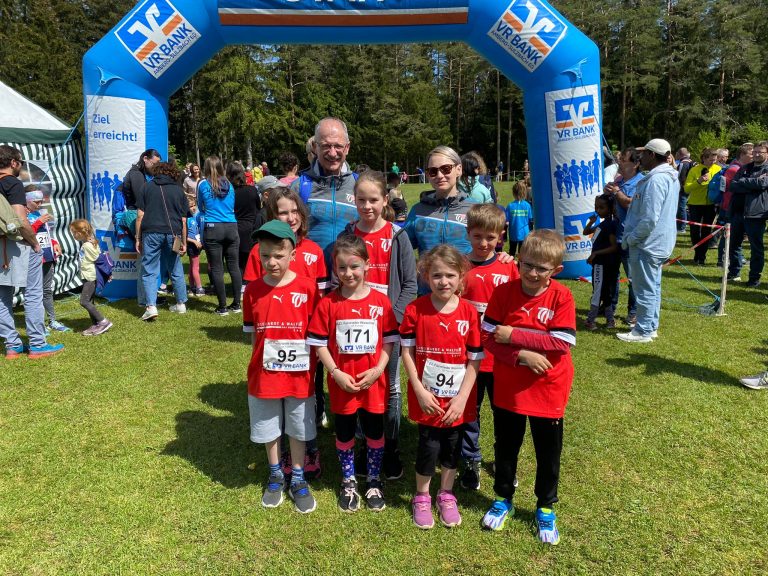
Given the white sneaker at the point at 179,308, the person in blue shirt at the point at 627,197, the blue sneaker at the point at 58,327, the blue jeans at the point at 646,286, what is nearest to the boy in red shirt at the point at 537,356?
the blue jeans at the point at 646,286

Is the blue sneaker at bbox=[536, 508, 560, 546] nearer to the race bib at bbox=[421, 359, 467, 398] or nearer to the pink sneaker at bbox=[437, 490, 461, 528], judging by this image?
the pink sneaker at bbox=[437, 490, 461, 528]

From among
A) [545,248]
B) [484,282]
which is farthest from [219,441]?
[545,248]

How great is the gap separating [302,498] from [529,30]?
6.96 m

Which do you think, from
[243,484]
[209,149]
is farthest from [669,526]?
[209,149]

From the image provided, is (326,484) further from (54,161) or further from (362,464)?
(54,161)

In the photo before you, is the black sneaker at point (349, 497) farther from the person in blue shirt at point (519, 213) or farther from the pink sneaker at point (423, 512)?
the person in blue shirt at point (519, 213)

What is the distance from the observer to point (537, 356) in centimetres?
250

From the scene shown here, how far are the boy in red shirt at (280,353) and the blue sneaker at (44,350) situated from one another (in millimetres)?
3656

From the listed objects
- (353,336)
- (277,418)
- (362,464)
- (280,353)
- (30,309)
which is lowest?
(362,464)

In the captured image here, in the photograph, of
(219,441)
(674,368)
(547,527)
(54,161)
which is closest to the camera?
(547,527)

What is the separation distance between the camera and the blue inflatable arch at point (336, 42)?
6961 mm

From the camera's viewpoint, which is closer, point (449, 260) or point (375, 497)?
point (449, 260)

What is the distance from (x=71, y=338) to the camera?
5.88 metres

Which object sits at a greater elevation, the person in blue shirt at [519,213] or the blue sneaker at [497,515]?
the person in blue shirt at [519,213]
